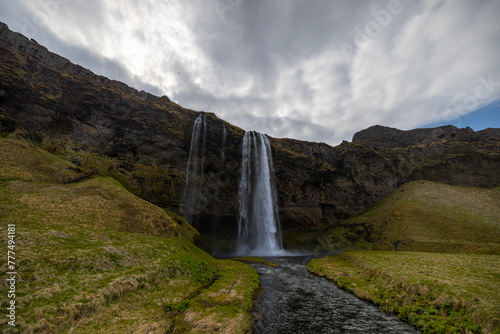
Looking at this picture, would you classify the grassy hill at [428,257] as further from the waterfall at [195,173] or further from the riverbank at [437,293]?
the waterfall at [195,173]

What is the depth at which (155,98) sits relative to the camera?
64188 millimetres

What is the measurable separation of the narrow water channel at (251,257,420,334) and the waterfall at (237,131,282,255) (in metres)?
41.2

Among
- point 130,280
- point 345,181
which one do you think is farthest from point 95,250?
point 345,181

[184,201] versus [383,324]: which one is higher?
[184,201]

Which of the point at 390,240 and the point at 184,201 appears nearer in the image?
the point at 390,240

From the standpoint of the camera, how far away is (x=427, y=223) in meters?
51.1

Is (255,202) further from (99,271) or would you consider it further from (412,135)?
(412,135)

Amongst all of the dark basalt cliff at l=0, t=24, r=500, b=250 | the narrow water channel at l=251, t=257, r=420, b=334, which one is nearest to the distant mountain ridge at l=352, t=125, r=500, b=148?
the dark basalt cliff at l=0, t=24, r=500, b=250

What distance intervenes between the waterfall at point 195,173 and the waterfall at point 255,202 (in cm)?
1209

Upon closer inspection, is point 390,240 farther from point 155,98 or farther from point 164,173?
point 155,98

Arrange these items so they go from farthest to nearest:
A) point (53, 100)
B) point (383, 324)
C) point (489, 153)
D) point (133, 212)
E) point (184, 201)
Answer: point (489, 153) < point (184, 201) < point (53, 100) < point (133, 212) < point (383, 324)

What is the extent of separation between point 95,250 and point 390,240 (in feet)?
199

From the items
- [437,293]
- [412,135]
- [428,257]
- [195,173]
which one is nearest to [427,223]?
[428,257]

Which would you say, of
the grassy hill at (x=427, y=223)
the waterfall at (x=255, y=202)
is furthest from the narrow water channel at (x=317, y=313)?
the waterfall at (x=255, y=202)
